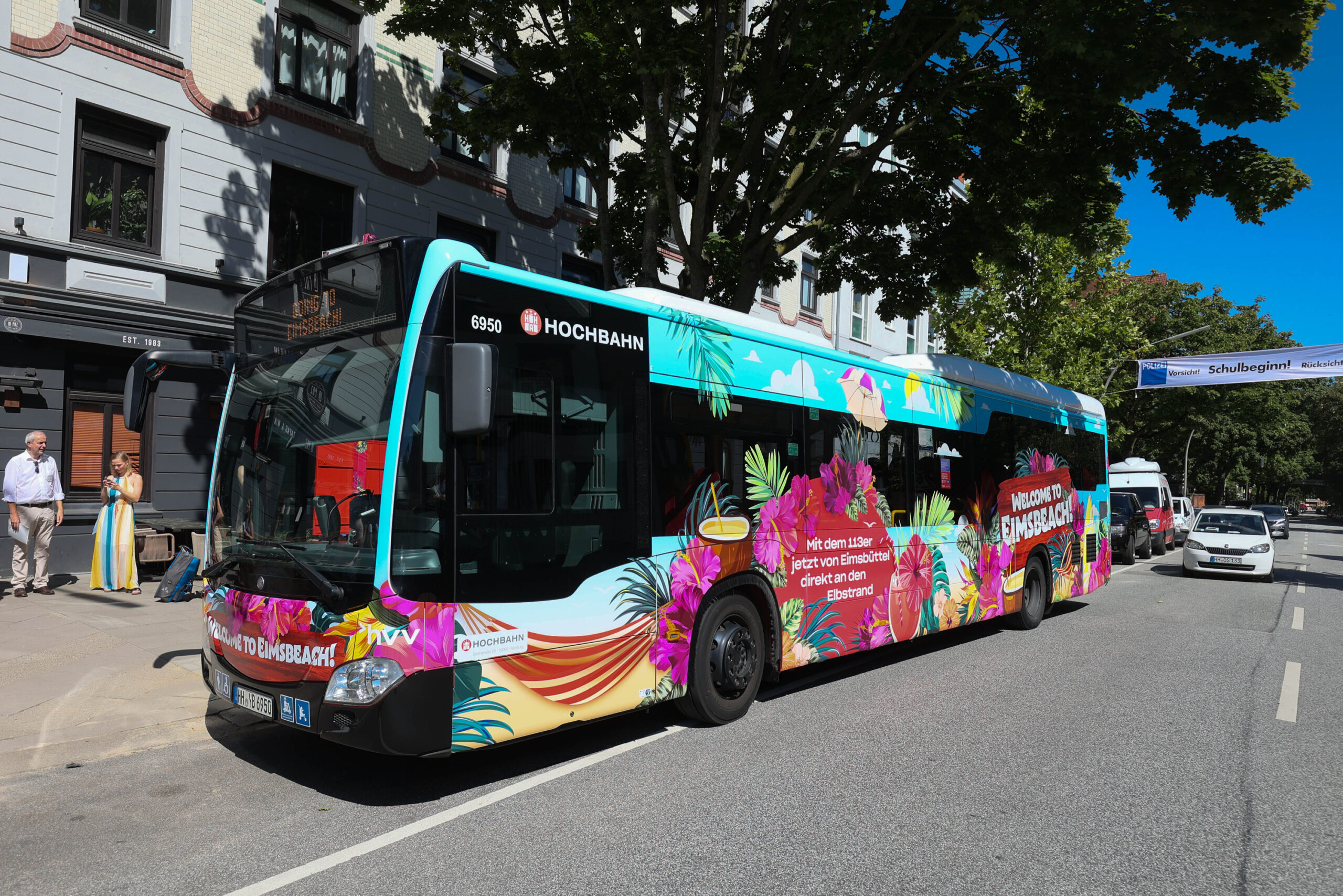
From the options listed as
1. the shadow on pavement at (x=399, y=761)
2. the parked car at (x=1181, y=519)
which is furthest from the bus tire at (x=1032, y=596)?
the parked car at (x=1181, y=519)

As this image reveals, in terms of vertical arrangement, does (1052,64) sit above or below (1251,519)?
above

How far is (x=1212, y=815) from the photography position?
4.43 metres

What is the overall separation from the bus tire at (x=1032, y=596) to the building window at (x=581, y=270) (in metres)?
11.3

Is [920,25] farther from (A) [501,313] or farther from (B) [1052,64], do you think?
(A) [501,313]

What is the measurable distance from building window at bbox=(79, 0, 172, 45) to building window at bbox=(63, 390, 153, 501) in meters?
5.26

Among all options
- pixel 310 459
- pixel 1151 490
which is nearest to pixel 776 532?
pixel 310 459

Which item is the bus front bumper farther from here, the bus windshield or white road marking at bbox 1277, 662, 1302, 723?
white road marking at bbox 1277, 662, 1302, 723

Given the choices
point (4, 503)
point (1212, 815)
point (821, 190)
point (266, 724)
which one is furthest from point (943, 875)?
point (4, 503)

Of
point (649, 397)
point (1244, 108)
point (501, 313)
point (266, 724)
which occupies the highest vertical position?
point (1244, 108)

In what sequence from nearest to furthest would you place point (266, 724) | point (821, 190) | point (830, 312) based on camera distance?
point (266, 724), point (821, 190), point (830, 312)

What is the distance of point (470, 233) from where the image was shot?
1741 centimetres

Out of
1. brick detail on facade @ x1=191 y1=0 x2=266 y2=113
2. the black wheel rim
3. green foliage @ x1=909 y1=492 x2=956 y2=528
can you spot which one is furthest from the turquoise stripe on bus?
brick detail on facade @ x1=191 y1=0 x2=266 y2=113

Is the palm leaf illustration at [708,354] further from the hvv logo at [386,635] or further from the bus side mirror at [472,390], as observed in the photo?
the hvv logo at [386,635]

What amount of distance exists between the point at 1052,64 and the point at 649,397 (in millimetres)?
7902
